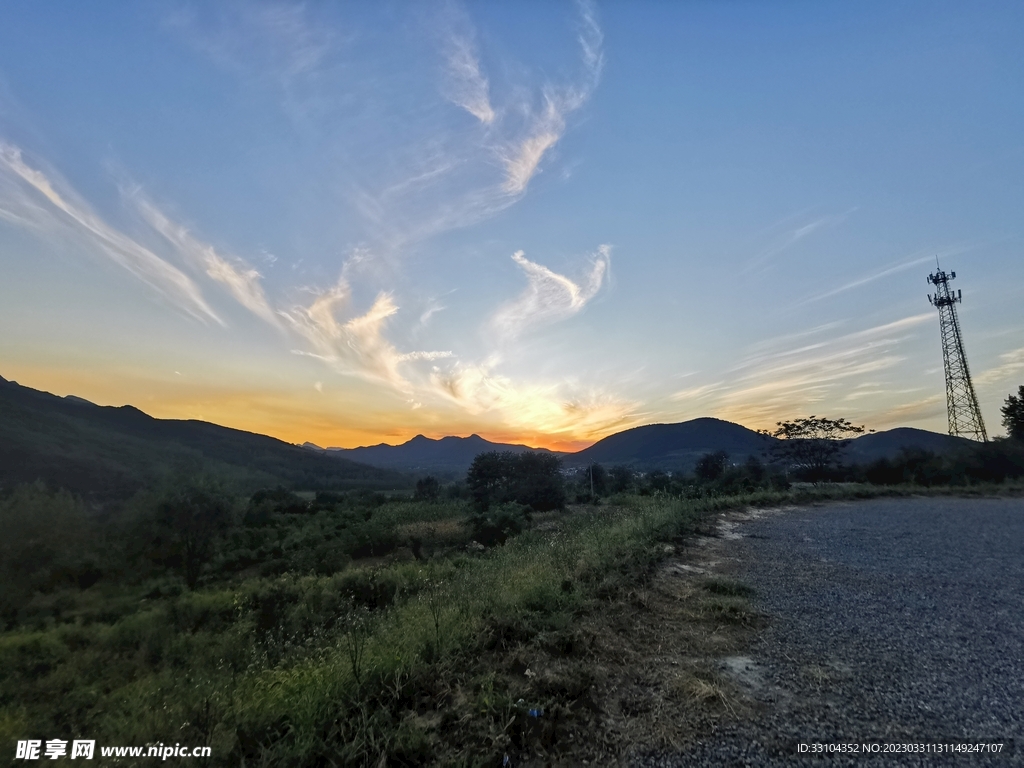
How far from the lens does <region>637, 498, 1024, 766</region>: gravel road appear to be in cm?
295

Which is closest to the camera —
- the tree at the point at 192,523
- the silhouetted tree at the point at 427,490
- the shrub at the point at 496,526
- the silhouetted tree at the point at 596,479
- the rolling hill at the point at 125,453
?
the tree at the point at 192,523

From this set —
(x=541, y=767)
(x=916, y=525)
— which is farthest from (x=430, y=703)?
(x=916, y=525)

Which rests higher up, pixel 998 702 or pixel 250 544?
pixel 998 702

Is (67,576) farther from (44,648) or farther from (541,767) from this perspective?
(541,767)

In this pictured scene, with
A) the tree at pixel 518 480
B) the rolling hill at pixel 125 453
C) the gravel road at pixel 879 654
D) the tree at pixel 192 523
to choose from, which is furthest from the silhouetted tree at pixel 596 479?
the gravel road at pixel 879 654

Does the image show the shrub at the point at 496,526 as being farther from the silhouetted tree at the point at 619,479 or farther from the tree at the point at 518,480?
the silhouetted tree at the point at 619,479

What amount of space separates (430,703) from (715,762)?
6.59ft

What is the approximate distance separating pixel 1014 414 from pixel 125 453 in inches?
4758

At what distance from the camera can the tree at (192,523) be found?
23078 mm

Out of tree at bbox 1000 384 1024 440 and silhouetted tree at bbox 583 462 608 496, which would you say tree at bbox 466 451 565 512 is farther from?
tree at bbox 1000 384 1024 440

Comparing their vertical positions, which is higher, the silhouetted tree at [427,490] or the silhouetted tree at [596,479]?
the silhouetted tree at [596,479]

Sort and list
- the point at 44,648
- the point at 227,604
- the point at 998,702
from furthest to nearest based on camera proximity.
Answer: the point at 227,604, the point at 44,648, the point at 998,702

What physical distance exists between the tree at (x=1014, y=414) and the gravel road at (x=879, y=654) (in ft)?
110

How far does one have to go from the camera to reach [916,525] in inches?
490
